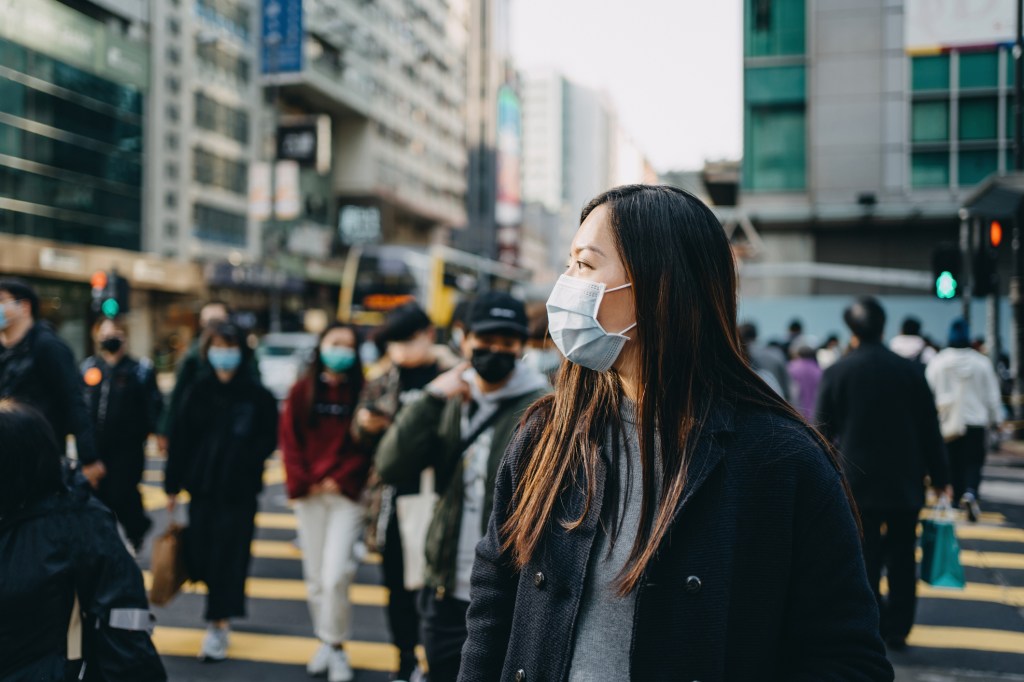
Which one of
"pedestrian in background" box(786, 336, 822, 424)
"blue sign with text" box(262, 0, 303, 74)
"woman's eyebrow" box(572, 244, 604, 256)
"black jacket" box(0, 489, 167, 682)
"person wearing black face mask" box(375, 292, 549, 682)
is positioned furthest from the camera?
"blue sign with text" box(262, 0, 303, 74)

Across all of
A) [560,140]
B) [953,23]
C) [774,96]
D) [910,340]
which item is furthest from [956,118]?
[560,140]

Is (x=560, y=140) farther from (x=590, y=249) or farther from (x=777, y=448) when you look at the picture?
(x=777, y=448)

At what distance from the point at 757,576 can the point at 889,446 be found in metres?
4.20

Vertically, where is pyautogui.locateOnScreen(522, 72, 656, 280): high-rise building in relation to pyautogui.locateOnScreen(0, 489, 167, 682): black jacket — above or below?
above

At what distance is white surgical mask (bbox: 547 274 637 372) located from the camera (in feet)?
5.92

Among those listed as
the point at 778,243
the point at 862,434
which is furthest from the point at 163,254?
the point at 862,434

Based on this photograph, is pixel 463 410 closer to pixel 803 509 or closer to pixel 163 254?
pixel 803 509

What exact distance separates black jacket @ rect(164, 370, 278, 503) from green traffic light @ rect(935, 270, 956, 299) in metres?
9.42

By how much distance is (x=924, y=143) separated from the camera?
970 inches

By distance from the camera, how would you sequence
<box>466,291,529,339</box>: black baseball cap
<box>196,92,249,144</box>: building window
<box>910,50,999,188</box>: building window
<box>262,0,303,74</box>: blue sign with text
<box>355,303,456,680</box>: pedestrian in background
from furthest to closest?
<box>196,92,249,144</box>: building window, <box>262,0,303,74</box>: blue sign with text, <box>910,50,999,188</box>: building window, <box>355,303,456,680</box>: pedestrian in background, <box>466,291,529,339</box>: black baseball cap

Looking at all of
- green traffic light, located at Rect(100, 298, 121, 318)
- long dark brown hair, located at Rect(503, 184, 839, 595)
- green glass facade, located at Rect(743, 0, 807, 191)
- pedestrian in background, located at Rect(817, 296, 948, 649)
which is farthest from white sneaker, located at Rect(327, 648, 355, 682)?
green glass facade, located at Rect(743, 0, 807, 191)

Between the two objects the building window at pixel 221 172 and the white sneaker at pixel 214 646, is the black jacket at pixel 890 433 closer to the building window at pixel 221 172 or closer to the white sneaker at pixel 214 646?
the white sneaker at pixel 214 646

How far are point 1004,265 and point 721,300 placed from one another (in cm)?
2555

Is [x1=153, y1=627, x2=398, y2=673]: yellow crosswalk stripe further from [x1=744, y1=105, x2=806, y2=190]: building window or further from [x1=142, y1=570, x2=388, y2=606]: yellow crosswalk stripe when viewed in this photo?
[x1=744, y1=105, x2=806, y2=190]: building window
